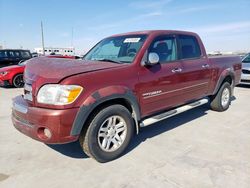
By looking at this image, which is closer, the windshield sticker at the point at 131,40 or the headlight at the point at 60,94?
the headlight at the point at 60,94

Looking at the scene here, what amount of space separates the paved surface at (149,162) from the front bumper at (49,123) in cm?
50

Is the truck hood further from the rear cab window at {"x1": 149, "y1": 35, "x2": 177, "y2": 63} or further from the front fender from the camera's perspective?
the rear cab window at {"x1": 149, "y1": 35, "x2": 177, "y2": 63}

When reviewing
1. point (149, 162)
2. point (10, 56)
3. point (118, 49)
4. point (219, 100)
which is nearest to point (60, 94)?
point (149, 162)

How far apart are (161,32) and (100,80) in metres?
1.76

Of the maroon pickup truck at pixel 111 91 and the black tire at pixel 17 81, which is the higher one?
the maroon pickup truck at pixel 111 91

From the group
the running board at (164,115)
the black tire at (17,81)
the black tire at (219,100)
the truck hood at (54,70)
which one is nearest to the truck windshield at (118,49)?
the truck hood at (54,70)

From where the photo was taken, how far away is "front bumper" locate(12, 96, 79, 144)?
2.73m

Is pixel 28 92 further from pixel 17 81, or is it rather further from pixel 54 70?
pixel 17 81

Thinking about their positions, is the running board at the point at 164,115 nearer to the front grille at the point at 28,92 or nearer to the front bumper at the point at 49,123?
the front bumper at the point at 49,123

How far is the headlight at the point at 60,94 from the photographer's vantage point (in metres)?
2.76

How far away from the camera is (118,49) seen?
414cm

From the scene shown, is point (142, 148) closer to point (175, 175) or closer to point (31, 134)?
point (175, 175)

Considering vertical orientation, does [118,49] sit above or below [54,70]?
above

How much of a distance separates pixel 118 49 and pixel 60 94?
1734mm
